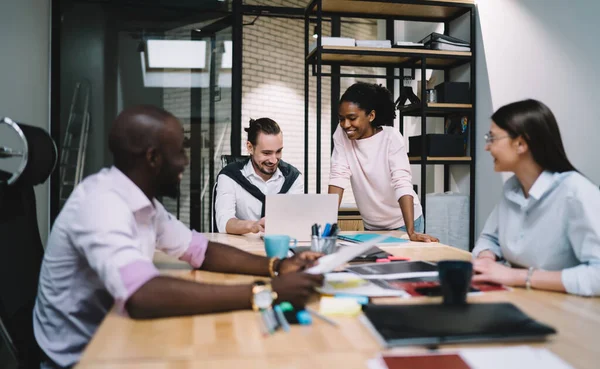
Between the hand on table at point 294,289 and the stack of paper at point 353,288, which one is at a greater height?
the hand on table at point 294,289

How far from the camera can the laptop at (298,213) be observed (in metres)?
2.04

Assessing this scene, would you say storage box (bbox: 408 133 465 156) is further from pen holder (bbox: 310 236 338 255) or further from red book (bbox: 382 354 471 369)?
red book (bbox: 382 354 471 369)

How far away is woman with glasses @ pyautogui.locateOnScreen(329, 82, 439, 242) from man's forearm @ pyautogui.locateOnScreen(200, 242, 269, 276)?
1.33 meters

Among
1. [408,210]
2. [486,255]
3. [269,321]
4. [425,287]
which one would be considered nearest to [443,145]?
[408,210]

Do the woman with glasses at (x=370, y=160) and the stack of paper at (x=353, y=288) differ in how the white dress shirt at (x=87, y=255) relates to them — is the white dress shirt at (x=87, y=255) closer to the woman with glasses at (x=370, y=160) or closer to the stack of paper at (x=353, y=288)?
the stack of paper at (x=353, y=288)

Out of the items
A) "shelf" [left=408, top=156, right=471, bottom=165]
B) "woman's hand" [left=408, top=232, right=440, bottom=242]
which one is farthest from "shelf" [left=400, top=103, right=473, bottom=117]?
"woman's hand" [left=408, top=232, right=440, bottom=242]

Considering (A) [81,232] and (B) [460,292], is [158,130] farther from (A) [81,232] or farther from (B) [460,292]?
(B) [460,292]

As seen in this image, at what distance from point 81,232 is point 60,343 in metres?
0.34

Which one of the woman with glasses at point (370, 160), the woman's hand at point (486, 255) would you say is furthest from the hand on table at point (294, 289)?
the woman with glasses at point (370, 160)

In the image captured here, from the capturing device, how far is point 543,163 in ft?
4.79

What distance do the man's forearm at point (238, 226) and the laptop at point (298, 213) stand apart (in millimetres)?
241

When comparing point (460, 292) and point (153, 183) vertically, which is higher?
point (153, 183)

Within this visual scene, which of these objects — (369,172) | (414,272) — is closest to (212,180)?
(369,172)

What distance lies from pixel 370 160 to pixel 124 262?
6.34 ft
